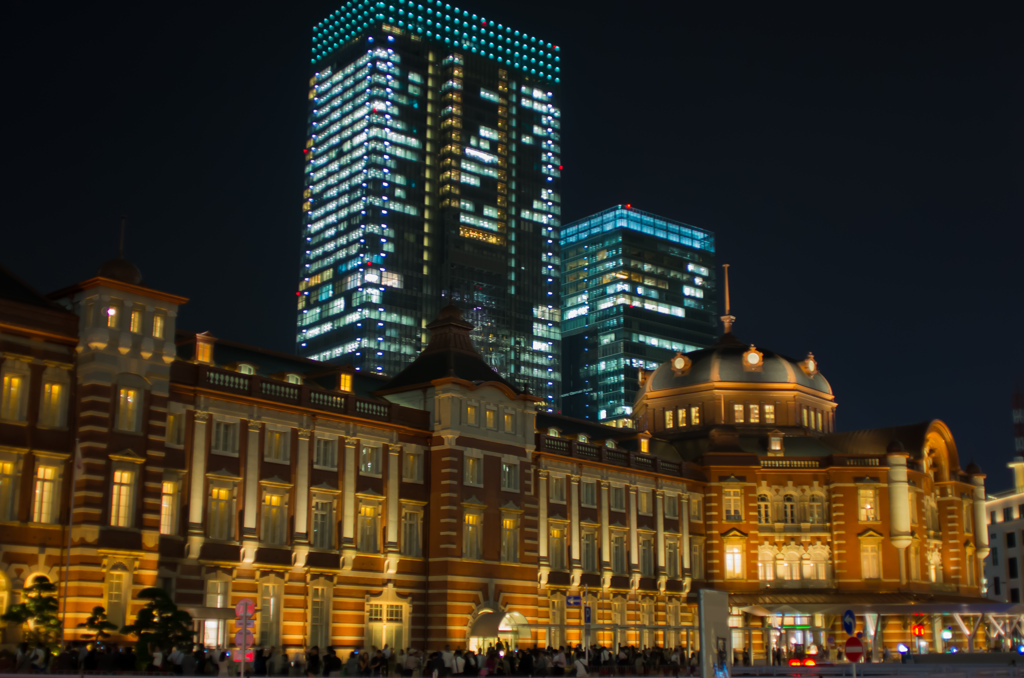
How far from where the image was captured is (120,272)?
5694cm

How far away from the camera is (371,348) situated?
191 m

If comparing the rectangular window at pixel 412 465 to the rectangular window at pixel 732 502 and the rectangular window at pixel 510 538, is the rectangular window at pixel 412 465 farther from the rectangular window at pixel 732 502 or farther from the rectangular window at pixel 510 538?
the rectangular window at pixel 732 502

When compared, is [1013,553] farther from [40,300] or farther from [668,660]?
[40,300]

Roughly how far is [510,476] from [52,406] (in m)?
29.2

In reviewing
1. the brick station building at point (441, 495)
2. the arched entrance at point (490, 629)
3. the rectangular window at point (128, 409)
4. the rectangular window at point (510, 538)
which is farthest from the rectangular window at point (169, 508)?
the rectangular window at point (510, 538)

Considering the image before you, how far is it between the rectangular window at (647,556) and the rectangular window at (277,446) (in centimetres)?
3327

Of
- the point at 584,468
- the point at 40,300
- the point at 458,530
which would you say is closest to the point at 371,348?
the point at 584,468

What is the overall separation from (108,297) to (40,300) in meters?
3.21

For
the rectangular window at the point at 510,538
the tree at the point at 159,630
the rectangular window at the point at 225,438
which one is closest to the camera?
the tree at the point at 159,630

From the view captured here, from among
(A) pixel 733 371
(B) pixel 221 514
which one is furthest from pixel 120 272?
(A) pixel 733 371

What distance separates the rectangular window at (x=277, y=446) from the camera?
64438 mm

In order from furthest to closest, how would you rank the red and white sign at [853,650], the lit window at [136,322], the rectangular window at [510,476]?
the rectangular window at [510,476]
the lit window at [136,322]
the red and white sign at [853,650]

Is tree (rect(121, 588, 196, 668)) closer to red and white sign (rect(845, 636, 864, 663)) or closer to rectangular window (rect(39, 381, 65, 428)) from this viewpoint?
rectangular window (rect(39, 381, 65, 428))

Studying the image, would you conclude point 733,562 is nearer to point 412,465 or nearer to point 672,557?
point 672,557
